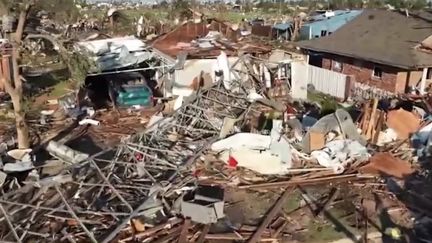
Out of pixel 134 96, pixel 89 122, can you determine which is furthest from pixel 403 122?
pixel 89 122

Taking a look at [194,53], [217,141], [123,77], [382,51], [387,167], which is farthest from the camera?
[382,51]

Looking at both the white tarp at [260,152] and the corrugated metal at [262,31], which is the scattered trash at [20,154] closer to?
the white tarp at [260,152]

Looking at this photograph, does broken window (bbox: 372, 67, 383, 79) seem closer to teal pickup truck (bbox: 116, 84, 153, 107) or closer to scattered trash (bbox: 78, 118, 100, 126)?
teal pickup truck (bbox: 116, 84, 153, 107)

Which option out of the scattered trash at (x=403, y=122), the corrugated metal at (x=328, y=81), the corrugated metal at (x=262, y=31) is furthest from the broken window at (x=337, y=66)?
the corrugated metal at (x=262, y=31)

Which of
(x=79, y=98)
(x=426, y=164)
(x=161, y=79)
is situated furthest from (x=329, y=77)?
(x=79, y=98)

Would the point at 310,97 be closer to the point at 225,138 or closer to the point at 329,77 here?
the point at 329,77

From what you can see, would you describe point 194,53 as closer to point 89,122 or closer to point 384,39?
point 89,122

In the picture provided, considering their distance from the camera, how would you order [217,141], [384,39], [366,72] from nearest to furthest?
[217,141], [366,72], [384,39]

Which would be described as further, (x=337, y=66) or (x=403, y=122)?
(x=337, y=66)

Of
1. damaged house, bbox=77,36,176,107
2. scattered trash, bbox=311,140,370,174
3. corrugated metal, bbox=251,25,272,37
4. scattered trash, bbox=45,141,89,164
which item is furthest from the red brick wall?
corrugated metal, bbox=251,25,272,37
